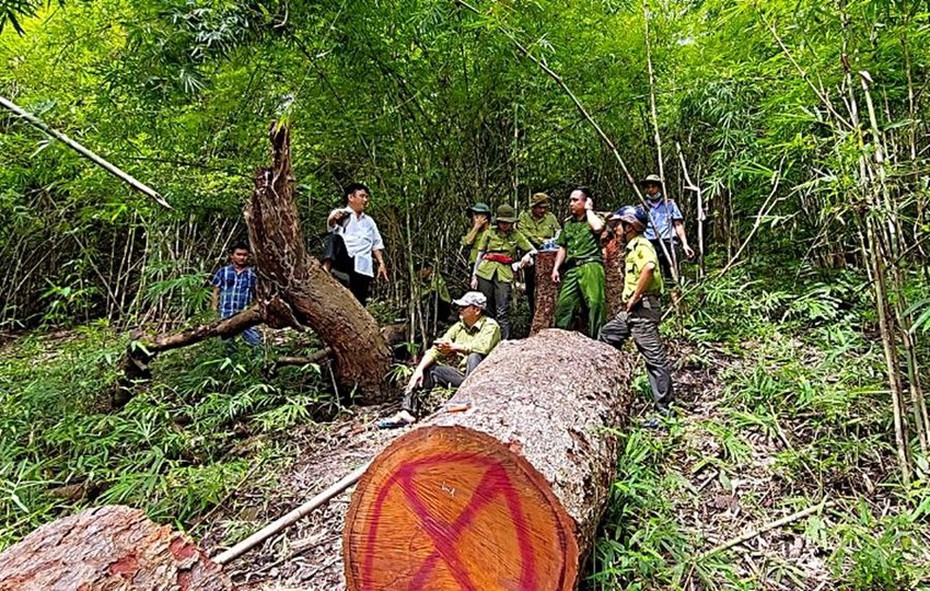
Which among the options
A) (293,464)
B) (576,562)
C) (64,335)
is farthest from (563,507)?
(64,335)

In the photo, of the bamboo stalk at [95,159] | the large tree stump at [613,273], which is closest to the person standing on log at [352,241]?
the large tree stump at [613,273]

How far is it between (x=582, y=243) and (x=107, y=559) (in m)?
3.56

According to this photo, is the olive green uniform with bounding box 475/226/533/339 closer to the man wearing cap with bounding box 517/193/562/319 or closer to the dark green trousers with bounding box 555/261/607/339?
the man wearing cap with bounding box 517/193/562/319

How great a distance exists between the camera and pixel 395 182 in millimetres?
4719

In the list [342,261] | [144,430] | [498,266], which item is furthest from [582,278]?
[144,430]

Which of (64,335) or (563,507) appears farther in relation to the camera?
(64,335)

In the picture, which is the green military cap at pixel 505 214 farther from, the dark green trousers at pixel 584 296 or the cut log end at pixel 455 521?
the cut log end at pixel 455 521

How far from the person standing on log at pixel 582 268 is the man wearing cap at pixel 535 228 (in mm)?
641

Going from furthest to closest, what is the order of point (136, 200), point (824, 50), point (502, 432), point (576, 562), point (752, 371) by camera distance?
1. point (136, 200)
2. point (752, 371)
3. point (824, 50)
4. point (502, 432)
5. point (576, 562)

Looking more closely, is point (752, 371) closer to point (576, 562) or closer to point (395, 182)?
point (576, 562)

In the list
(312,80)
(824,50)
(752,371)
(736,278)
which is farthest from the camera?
(736,278)

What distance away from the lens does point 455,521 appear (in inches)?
70.5

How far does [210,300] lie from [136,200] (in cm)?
106

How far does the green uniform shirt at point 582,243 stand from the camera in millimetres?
4406
